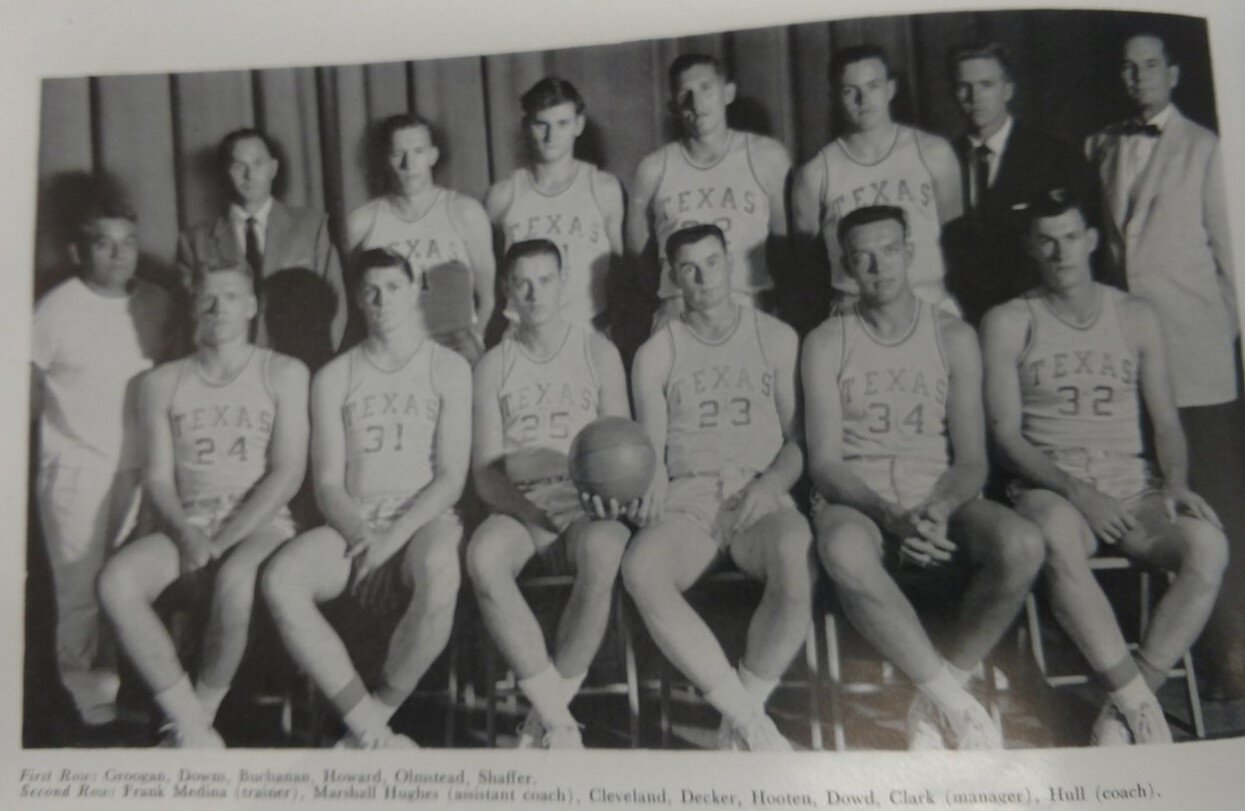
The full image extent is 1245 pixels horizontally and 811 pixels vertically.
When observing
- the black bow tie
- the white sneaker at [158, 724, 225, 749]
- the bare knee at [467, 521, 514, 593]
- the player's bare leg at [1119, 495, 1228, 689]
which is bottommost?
the white sneaker at [158, 724, 225, 749]

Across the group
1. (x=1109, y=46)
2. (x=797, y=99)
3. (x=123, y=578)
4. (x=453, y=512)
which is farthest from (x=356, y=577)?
(x=1109, y=46)

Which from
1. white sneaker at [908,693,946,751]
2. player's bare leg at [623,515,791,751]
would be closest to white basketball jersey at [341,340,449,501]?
player's bare leg at [623,515,791,751]

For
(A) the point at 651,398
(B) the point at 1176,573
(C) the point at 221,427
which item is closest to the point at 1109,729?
(B) the point at 1176,573

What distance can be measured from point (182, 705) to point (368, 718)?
17 centimetres

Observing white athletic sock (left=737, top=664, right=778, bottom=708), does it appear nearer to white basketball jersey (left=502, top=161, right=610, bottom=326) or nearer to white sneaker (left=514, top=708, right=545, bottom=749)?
white sneaker (left=514, top=708, right=545, bottom=749)

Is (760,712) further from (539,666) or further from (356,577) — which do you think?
(356,577)

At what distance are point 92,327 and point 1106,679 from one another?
95 cm

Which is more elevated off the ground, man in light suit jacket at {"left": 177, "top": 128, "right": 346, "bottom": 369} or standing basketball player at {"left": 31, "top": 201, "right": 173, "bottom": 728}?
man in light suit jacket at {"left": 177, "top": 128, "right": 346, "bottom": 369}

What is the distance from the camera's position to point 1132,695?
2.59 feet

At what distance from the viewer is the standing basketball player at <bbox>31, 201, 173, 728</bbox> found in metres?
0.87

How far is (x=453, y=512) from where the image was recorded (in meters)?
0.88

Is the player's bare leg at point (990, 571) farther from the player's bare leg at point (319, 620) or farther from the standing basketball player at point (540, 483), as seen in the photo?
the player's bare leg at point (319, 620)

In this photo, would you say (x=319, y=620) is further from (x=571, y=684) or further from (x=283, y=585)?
(x=571, y=684)

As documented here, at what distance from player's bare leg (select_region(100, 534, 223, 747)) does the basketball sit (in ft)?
1.24
